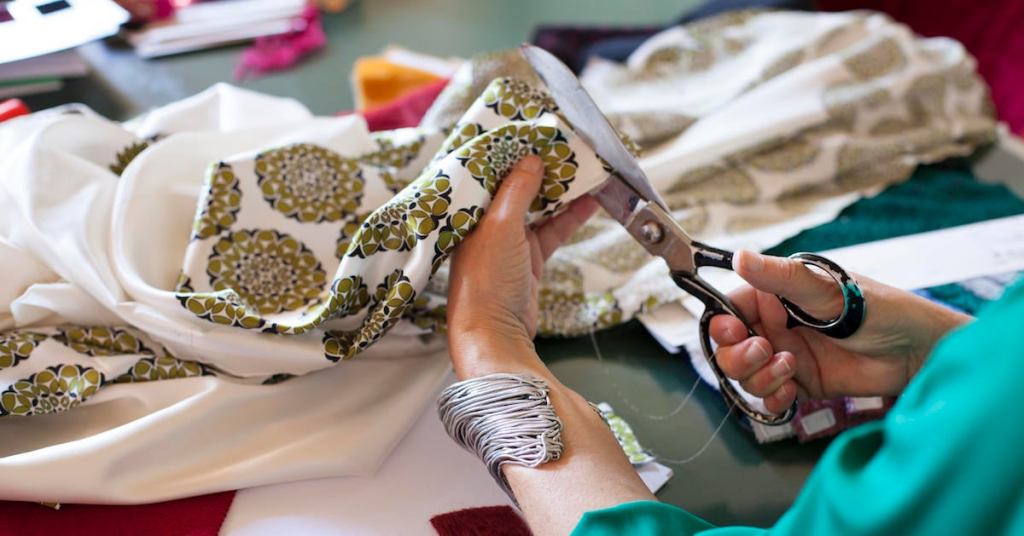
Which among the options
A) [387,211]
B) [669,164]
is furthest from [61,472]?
[669,164]

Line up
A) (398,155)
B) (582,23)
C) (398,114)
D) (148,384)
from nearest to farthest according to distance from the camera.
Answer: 1. (148,384)
2. (398,155)
3. (398,114)
4. (582,23)

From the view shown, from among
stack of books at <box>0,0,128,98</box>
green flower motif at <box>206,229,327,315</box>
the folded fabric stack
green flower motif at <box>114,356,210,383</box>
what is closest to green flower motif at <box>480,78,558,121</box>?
the folded fabric stack

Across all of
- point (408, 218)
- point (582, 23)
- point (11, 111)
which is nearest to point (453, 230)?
point (408, 218)

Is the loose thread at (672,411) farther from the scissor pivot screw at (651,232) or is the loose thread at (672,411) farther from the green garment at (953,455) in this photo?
the green garment at (953,455)

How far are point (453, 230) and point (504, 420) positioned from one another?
0.16 metres

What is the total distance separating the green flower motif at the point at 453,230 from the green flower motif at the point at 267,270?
126 millimetres

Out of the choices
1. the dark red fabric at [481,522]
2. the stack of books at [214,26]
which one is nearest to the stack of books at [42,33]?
the stack of books at [214,26]

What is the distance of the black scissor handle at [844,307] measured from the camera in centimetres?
65

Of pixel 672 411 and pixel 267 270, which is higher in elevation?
pixel 267 270

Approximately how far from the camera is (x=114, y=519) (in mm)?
642

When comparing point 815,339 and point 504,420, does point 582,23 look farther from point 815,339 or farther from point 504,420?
point 504,420

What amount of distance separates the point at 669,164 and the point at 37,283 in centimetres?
63

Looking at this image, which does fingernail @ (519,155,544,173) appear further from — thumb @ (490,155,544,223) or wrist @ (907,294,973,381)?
wrist @ (907,294,973,381)

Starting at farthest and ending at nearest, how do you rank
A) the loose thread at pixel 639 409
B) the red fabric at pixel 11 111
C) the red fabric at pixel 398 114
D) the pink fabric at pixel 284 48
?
the pink fabric at pixel 284 48, the red fabric at pixel 398 114, the red fabric at pixel 11 111, the loose thread at pixel 639 409
